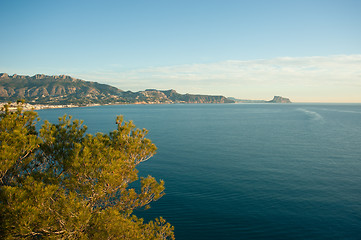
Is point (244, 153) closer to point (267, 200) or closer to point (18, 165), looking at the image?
point (267, 200)

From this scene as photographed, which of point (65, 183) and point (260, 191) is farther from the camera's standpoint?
point (260, 191)

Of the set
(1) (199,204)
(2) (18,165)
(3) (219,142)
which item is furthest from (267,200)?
(3) (219,142)

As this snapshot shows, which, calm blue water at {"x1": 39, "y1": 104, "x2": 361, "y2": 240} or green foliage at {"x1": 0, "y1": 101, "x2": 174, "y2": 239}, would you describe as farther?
calm blue water at {"x1": 39, "y1": 104, "x2": 361, "y2": 240}

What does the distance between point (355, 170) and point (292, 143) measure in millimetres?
28844

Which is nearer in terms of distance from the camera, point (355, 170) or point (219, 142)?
point (355, 170)

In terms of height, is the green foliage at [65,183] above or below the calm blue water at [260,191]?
above

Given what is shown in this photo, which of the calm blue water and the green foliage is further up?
the green foliage

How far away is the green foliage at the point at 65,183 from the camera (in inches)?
519

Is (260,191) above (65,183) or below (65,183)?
below

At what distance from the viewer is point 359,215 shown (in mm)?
31406

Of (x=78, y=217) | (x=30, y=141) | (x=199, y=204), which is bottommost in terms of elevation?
(x=199, y=204)

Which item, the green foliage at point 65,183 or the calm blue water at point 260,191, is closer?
the green foliage at point 65,183

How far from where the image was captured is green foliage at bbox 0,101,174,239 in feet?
43.3

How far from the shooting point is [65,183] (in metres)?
16.7
